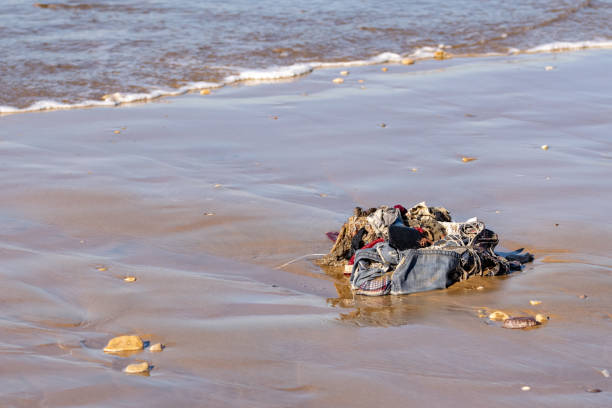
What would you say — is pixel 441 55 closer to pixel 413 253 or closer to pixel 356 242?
pixel 356 242

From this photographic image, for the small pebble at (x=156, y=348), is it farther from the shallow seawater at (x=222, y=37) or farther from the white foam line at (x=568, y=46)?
the white foam line at (x=568, y=46)

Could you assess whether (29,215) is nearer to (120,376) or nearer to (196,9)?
(120,376)

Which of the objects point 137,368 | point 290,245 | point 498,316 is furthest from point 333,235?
point 137,368

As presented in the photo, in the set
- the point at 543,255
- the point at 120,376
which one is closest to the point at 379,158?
the point at 543,255

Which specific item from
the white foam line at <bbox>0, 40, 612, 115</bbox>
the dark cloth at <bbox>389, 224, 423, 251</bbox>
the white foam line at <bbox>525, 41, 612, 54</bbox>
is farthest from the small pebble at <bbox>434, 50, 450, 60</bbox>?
the dark cloth at <bbox>389, 224, 423, 251</bbox>

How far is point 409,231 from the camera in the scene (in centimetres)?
420

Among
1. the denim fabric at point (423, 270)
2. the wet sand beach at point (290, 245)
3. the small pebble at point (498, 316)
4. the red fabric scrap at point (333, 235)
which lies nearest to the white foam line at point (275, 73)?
the wet sand beach at point (290, 245)

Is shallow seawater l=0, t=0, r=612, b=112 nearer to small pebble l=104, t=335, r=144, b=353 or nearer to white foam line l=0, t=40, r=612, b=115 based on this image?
white foam line l=0, t=40, r=612, b=115

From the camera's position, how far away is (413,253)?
13.2ft

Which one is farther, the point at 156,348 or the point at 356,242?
the point at 356,242

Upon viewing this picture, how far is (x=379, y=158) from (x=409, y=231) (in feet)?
7.12

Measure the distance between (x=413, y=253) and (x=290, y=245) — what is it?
95 centimetres

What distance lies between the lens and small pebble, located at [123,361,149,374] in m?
2.98

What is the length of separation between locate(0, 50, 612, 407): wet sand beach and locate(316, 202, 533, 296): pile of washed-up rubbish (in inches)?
3.7
